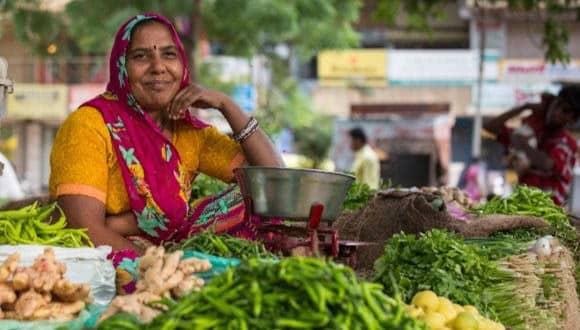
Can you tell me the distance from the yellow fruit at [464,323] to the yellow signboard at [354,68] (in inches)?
988

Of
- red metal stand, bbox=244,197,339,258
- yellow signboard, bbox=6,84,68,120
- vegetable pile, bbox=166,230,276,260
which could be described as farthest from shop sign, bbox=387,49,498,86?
vegetable pile, bbox=166,230,276,260

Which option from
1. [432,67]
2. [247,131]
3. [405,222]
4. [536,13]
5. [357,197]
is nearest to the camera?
[247,131]

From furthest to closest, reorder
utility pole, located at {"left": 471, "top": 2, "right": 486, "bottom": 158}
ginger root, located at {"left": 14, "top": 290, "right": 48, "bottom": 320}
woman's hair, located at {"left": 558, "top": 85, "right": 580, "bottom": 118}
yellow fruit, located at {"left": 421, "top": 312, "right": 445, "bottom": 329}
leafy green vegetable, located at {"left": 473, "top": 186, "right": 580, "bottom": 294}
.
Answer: utility pole, located at {"left": 471, "top": 2, "right": 486, "bottom": 158}, woman's hair, located at {"left": 558, "top": 85, "right": 580, "bottom": 118}, leafy green vegetable, located at {"left": 473, "top": 186, "right": 580, "bottom": 294}, yellow fruit, located at {"left": 421, "top": 312, "right": 445, "bottom": 329}, ginger root, located at {"left": 14, "top": 290, "right": 48, "bottom": 320}

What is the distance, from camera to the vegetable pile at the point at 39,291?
305 cm

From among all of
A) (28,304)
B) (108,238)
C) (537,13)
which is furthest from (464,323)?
(537,13)

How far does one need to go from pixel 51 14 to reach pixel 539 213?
404 inches

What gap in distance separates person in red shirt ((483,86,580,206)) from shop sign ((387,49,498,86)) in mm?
20867

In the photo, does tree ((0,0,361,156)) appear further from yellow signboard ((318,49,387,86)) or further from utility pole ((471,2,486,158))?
yellow signboard ((318,49,387,86))

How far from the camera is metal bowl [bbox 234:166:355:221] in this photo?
3.40 metres

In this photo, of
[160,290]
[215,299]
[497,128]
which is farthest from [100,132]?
[497,128]

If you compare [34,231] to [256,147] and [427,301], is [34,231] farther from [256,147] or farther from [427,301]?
[427,301]

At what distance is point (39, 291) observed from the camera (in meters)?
3.12

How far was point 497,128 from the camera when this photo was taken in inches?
329

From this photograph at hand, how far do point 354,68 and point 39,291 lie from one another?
26.3 m
